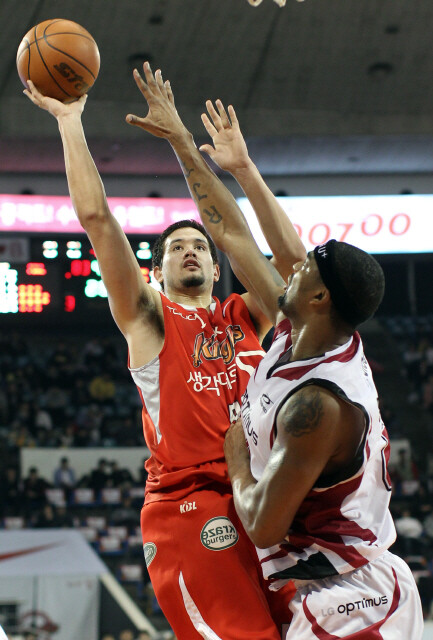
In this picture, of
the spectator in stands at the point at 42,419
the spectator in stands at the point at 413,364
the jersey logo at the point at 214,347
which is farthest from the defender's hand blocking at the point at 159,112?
the spectator in stands at the point at 413,364

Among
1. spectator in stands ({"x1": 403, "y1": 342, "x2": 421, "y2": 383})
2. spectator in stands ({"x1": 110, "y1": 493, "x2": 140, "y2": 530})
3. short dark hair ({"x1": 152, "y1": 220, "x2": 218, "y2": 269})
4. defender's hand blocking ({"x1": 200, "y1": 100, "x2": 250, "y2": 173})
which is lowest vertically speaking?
spectator in stands ({"x1": 110, "y1": 493, "x2": 140, "y2": 530})

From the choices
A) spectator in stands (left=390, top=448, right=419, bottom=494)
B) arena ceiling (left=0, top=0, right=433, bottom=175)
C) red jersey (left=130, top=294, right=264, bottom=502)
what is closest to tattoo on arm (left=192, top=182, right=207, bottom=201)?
red jersey (left=130, top=294, right=264, bottom=502)

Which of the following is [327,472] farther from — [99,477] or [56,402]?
[56,402]

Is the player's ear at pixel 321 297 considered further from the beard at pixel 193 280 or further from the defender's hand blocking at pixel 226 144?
the defender's hand blocking at pixel 226 144

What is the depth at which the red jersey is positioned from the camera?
2.74 meters

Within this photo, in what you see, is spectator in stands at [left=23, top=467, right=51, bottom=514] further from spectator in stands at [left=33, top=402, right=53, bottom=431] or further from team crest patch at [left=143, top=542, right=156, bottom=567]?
team crest patch at [left=143, top=542, right=156, bottom=567]

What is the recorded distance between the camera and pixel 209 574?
→ 259cm

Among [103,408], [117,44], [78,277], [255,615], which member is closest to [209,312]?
[255,615]

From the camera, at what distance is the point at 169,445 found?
2.78 m

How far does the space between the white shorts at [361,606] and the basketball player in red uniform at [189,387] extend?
7.5 inches

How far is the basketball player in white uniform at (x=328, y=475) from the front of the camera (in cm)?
225

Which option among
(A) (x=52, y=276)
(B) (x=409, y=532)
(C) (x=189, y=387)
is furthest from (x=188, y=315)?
(B) (x=409, y=532)

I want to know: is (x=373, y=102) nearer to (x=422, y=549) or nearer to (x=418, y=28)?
(x=418, y=28)

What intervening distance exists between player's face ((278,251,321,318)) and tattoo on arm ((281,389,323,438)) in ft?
0.95
